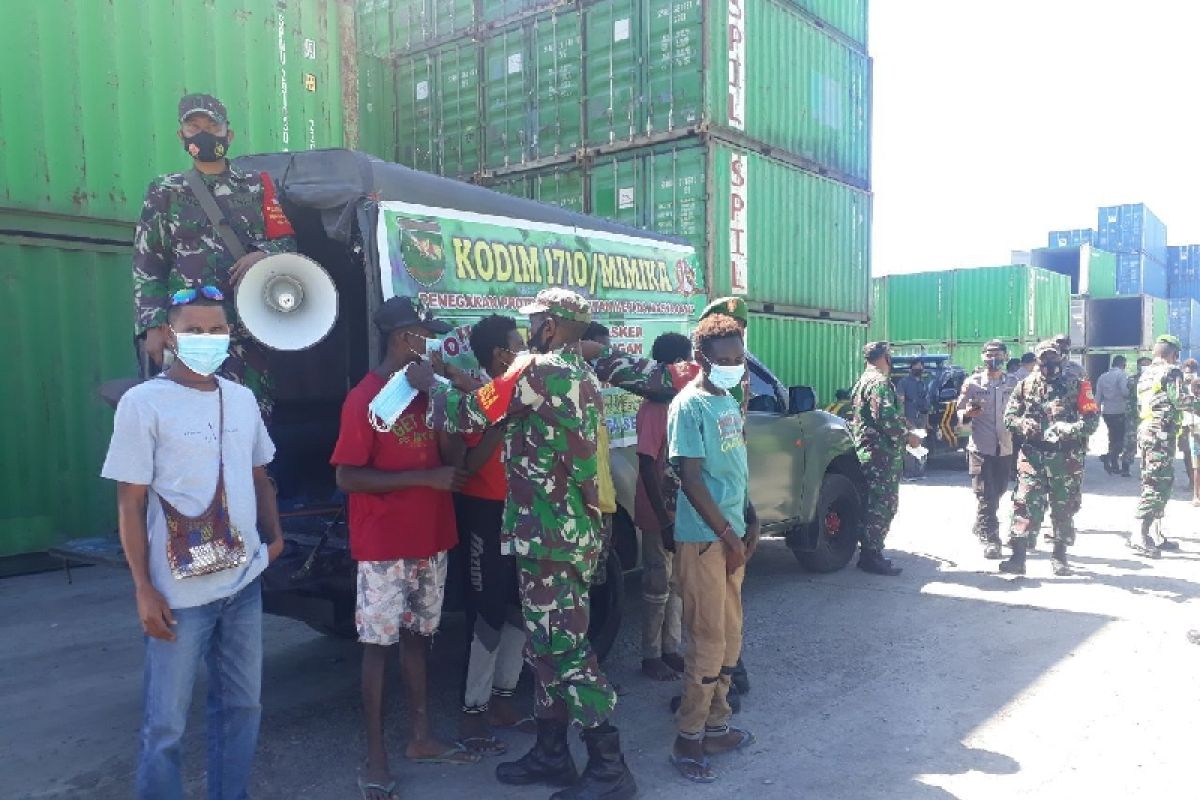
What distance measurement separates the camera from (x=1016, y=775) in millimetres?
3303

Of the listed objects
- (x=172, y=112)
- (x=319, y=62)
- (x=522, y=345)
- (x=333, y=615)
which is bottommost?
(x=333, y=615)

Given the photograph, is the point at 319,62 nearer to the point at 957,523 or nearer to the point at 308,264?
the point at 308,264

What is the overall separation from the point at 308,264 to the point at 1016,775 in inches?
138

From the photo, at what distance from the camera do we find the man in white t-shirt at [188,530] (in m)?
2.45

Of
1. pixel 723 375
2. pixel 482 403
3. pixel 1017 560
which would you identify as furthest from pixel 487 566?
pixel 1017 560

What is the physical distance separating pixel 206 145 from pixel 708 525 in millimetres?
2711

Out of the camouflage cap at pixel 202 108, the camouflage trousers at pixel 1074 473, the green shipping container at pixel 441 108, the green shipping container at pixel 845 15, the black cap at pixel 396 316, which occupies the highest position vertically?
the green shipping container at pixel 845 15

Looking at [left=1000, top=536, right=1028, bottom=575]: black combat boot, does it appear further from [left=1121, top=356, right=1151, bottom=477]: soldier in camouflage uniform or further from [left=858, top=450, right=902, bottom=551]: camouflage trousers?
[left=1121, top=356, right=1151, bottom=477]: soldier in camouflage uniform

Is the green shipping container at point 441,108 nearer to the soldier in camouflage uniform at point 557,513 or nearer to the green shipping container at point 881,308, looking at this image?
the soldier in camouflage uniform at point 557,513

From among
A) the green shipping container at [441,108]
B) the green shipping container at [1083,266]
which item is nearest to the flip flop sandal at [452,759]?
the green shipping container at [441,108]

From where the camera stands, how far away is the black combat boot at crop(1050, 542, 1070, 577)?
6473 millimetres

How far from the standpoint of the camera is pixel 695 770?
130 inches

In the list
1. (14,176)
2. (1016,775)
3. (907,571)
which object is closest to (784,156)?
(907,571)

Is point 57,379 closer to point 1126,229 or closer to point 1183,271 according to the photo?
point 1126,229
